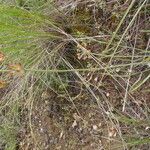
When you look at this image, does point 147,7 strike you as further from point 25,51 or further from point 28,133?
point 28,133

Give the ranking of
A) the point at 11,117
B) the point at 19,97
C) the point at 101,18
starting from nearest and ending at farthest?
the point at 101,18 < the point at 19,97 < the point at 11,117

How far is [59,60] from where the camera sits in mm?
1644

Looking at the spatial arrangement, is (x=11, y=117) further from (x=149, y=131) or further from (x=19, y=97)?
(x=149, y=131)

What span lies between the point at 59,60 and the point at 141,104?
0.38 metres

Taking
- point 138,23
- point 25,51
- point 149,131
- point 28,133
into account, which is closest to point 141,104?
point 149,131

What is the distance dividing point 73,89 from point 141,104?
33 centimetres

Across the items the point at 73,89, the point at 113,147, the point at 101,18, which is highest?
the point at 101,18

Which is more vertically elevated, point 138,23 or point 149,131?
point 138,23

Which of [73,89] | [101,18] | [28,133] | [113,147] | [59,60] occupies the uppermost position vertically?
[101,18]

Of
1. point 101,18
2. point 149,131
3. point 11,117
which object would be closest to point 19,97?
point 11,117

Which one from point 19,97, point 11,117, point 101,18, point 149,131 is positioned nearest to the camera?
point 149,131

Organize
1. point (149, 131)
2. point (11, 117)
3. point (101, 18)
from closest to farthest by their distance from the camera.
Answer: point (149, 131) → point (101, 18) → point (11, 117)

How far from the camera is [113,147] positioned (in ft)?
5.01

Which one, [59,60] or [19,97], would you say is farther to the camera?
[19,97]
